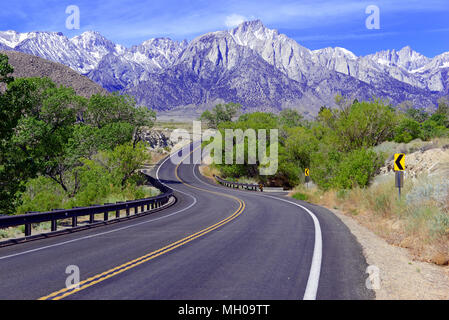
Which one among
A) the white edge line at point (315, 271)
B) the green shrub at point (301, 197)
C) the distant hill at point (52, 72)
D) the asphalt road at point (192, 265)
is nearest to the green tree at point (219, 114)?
the distant hill at point (52, 72)

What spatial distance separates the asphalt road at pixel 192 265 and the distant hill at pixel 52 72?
10920cm

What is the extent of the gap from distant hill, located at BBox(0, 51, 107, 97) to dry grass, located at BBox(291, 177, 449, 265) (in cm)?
10673

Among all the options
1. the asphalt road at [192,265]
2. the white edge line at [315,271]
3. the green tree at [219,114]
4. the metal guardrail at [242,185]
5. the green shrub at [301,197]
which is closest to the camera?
the white edge line at [315,271]

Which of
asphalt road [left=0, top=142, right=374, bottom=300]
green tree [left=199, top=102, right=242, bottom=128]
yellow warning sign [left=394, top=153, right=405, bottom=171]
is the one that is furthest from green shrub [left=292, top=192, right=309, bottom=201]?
green tree [left=199, top=102, right=242, bottom=128]

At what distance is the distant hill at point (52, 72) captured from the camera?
113 m

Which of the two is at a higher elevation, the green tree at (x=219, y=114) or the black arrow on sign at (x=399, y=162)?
the green tree at (x=219, y=114)

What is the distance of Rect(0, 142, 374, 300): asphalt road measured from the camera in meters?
6.07

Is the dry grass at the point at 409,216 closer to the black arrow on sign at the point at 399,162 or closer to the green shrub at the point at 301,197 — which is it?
the black arrow on sign at the point at 399,162

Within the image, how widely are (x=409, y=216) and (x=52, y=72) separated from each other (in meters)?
124

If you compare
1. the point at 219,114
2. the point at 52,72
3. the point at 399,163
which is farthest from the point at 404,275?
the point at 52,72

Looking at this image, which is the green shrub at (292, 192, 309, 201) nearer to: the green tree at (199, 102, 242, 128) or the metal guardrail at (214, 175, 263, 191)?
the metal guardrail at (214, 175, 263, 191)

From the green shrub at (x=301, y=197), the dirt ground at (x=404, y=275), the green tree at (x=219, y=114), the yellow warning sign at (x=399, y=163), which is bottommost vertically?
the green shrub at (x=301, y=197)
